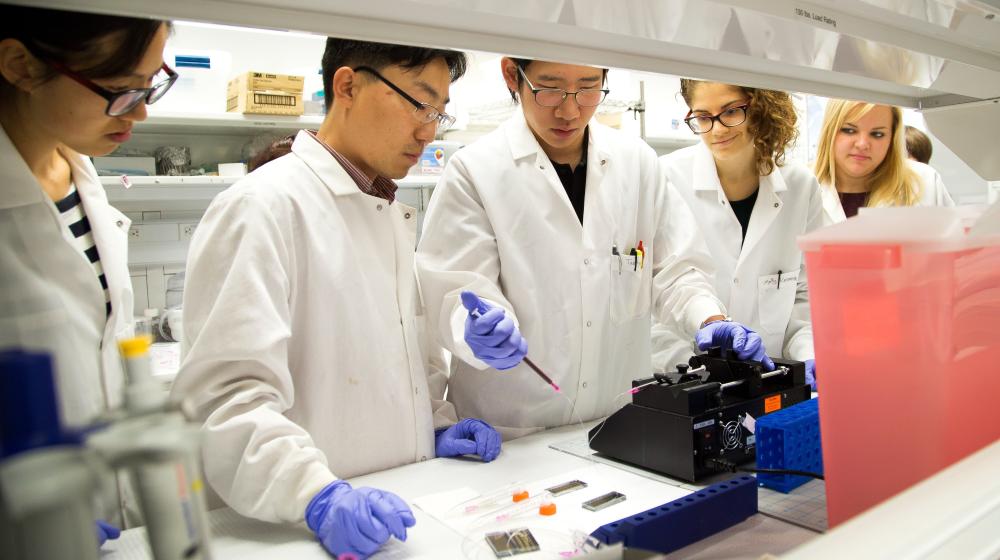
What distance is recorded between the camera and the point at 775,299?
2.41 meters

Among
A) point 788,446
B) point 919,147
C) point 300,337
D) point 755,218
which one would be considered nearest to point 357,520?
point 300,337

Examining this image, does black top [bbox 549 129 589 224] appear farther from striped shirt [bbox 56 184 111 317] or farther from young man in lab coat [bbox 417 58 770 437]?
striped shirt [bbox 56 184 111 317]

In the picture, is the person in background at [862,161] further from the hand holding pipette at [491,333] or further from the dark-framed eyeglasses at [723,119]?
the hand holding pipette at [491,333]

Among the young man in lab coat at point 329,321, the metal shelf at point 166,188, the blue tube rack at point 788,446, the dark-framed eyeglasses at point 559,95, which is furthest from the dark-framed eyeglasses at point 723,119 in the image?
the metal shelf at point 166,188

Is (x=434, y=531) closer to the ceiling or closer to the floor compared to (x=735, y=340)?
closer to the floor

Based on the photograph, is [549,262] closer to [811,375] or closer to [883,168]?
[811,375]

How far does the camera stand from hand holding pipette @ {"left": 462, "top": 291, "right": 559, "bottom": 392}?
4.77ft

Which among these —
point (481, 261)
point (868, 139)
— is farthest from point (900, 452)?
point (868, 139)

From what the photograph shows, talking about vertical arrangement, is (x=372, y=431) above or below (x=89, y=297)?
below

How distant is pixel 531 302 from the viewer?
1.82 m

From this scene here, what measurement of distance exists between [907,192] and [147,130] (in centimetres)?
357

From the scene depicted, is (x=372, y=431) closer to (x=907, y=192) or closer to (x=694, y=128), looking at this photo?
(x=694, y=128)

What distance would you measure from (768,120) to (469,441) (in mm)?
1511

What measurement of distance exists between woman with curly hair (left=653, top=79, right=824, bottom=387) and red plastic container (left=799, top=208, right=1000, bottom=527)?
4.28 feet
